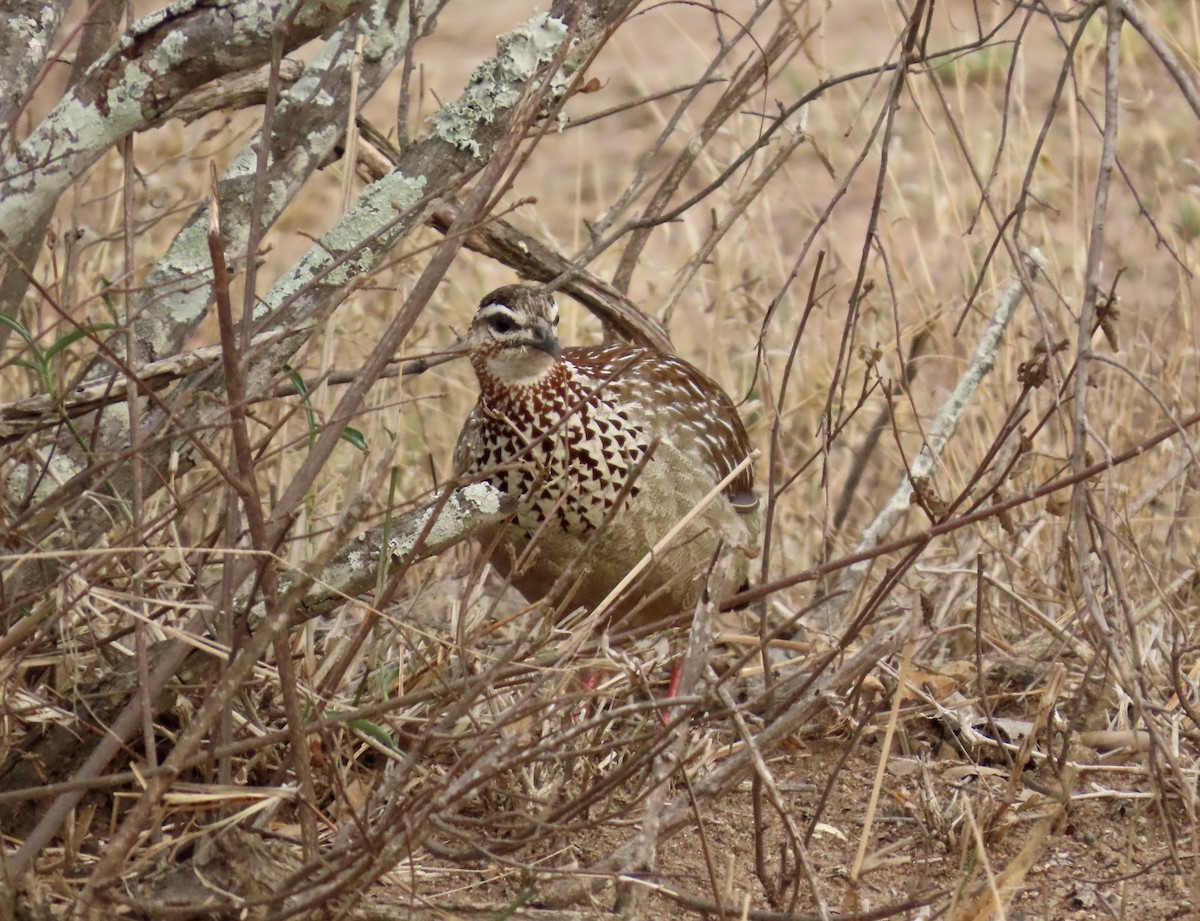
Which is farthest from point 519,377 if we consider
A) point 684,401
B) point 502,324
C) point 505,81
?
point 505,81

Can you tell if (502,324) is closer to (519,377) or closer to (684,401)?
(519,377)

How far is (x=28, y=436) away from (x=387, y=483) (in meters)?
2.30

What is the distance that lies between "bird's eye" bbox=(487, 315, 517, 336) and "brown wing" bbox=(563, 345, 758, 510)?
30 centimetres

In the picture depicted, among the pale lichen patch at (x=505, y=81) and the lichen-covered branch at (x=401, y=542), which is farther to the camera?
the pale lichen patch at (x=505, y=81)

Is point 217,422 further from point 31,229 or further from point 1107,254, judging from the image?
point 1107,254

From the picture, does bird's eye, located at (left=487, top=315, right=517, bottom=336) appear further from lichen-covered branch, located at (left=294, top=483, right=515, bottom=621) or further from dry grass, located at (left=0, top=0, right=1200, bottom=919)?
lichen-covered branch, located at (left=294, top=483, right=515, bottom=621)

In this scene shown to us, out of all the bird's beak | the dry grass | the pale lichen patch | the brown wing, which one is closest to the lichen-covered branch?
the dry grass

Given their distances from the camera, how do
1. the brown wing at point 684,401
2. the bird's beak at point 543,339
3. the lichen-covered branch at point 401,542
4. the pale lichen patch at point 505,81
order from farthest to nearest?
the brown wing at point 684,401
the bird's beak at point 543,339
the pale lichen patch at point 505,81
the lichen-covered branch at point 401,542

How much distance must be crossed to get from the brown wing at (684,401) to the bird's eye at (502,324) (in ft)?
0.97

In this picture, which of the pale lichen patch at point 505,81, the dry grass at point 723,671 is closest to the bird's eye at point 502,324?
the dry grass at point 723,671

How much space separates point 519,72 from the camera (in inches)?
119

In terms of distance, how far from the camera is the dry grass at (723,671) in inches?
96.5

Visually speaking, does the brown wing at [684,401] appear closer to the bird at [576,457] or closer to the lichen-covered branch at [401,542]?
the bird at [576,457]

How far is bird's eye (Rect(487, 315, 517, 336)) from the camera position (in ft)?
12.4
